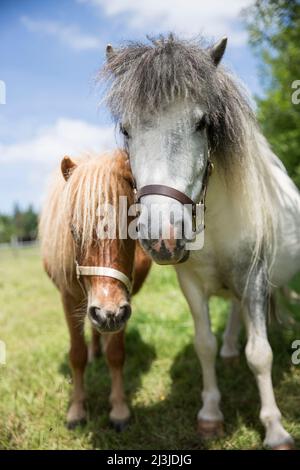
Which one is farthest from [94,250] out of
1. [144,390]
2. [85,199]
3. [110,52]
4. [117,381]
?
[144,390]

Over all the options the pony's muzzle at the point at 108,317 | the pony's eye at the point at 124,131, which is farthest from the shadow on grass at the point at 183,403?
the pony's eye at the point at 124,131

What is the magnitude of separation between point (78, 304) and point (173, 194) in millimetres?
1484

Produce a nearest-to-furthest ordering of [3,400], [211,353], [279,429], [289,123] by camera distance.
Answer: [279,429], [211,353], [3,400], [289,123]

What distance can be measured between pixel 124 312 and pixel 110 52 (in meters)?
1.50

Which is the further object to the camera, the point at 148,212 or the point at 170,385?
the point at 170,385

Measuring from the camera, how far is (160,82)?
209 centimetres

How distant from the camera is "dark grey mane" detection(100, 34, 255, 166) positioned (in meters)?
2.09

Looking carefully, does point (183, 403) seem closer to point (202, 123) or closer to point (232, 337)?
point (232, 337)

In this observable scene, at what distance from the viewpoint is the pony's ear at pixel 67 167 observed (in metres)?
2.71

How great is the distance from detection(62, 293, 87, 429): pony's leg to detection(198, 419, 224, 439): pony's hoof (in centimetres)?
93

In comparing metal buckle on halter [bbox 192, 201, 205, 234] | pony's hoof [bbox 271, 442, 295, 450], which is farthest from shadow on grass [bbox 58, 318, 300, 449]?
metal buckle on halter [bbox 192, 201, 205, 234]

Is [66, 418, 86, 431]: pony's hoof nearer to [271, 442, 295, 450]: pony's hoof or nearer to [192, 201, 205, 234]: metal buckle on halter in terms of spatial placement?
[271, 442, 295, 450]: pony's hoof
